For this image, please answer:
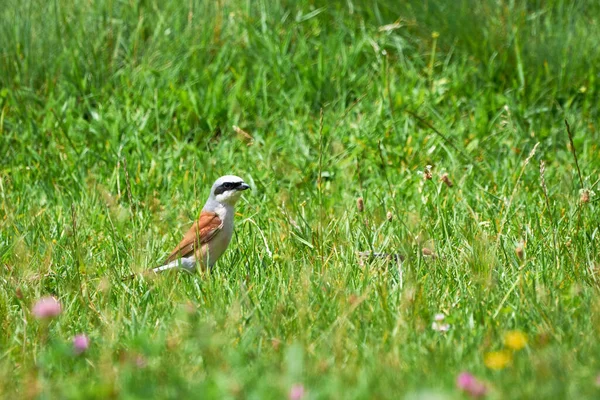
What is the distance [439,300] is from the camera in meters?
4.21

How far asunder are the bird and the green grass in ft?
0.40

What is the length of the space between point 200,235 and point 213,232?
0.23ft

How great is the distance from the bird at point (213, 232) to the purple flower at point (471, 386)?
235cm

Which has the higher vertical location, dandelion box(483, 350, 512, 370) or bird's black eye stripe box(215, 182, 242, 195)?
dandelion box(483, 350, 512, 370)

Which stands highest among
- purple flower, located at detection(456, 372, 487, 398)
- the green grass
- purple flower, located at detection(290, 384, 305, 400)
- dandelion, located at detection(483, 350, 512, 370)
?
purple flower, located at detection(290, 384, 305, 400)

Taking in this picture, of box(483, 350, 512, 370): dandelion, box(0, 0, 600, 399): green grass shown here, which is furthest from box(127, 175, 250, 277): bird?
box(483, 350, 512, 370): dandelion

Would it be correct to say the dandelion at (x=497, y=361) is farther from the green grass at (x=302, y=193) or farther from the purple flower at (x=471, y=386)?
the purple flower at (x=471, y=386)

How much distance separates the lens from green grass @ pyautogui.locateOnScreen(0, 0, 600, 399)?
3.43 meters

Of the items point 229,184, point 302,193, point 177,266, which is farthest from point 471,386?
point 302,193

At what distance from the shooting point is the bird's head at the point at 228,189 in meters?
5.27

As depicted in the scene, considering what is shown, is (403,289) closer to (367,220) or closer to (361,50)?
(367,220)

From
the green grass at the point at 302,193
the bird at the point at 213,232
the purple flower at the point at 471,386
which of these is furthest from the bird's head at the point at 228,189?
the purple flower at the point at 471,386

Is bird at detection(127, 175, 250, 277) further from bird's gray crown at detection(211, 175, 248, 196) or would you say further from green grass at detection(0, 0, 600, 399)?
green grass at detection(0, 0, 600, 399)

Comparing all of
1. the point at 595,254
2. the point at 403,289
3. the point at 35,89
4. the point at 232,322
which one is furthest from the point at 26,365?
the point at 35,89
